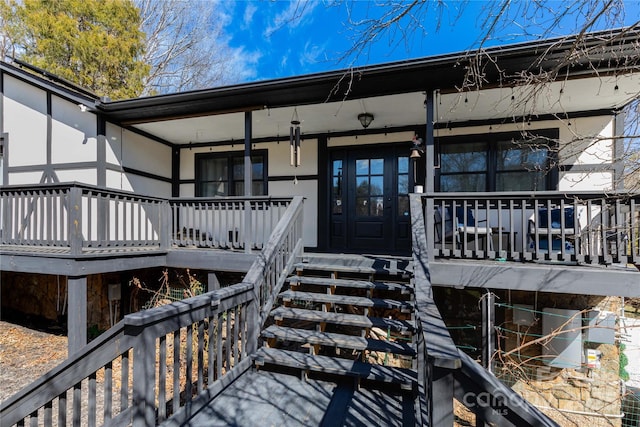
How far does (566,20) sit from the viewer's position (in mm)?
2365

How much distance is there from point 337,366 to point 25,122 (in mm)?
7638

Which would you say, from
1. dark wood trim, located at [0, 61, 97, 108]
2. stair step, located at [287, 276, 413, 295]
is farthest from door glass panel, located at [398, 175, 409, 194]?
dark wood trim, located at [0, 61, 97, 108]

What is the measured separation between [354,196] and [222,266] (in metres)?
2.88

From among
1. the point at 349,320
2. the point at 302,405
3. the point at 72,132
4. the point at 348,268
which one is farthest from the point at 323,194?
the point at 72,132

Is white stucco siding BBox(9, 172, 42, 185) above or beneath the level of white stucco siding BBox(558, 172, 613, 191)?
above

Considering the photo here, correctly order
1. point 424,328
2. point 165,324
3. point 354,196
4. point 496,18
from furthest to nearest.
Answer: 1. point 354,196
2. point 496,18
3. point 165,324
4. point 424,328

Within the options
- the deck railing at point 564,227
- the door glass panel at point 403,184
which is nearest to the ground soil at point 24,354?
the deck railing at point 564,227

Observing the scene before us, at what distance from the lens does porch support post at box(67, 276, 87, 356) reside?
411 cm

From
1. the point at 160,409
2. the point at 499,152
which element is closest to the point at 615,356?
the point at 499,152

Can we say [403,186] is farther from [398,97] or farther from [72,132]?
[72,132]

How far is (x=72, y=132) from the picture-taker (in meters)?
6.12

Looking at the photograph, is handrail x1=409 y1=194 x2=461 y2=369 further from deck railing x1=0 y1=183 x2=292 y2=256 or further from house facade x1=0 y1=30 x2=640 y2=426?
deck railing x1=0 y1=183 x2=292 y2=256

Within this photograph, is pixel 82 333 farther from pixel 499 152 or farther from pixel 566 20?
pixel 499 152

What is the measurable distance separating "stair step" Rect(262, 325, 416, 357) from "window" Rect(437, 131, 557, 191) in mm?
3722
